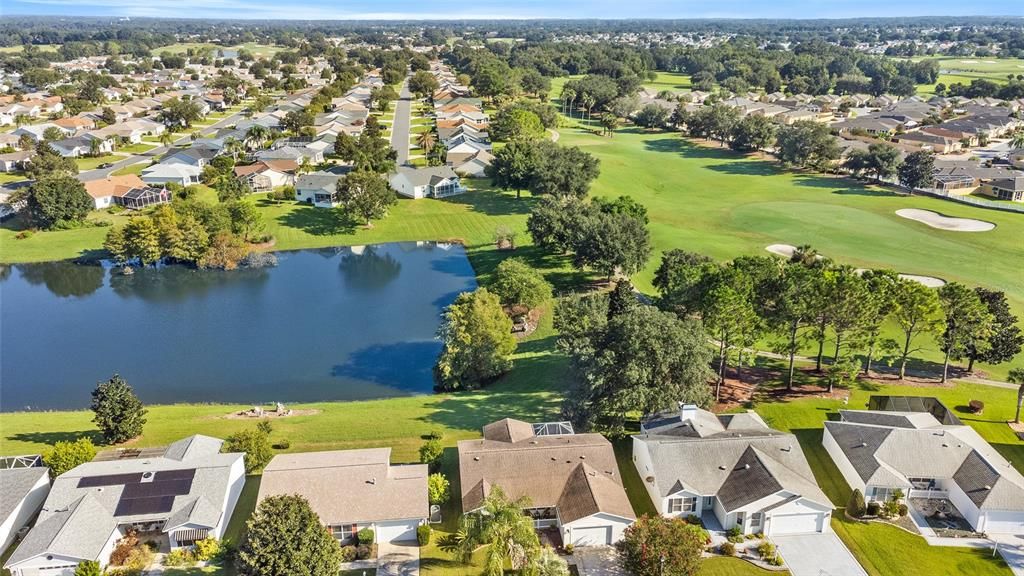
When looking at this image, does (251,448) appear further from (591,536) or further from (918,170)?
(918,170)

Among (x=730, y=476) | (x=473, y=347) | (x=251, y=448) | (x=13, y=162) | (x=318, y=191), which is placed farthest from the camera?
(x=13, y=162)

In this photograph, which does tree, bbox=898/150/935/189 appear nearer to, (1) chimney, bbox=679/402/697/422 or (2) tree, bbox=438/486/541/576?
(1) chimney, bbox=679/402/697/422

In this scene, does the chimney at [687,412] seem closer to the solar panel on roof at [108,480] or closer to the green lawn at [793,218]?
the green lawn at [793,218]

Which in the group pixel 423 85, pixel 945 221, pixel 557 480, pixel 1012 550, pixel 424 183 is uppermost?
pixel 423 85

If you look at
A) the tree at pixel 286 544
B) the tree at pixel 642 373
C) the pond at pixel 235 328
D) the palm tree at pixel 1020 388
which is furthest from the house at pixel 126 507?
the palm tree at pixel 1020 388

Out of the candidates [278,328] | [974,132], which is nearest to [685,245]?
[278,328]

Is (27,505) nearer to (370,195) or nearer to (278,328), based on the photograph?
(278,328)

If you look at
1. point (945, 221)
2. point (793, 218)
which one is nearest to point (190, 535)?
point (793, 218)
